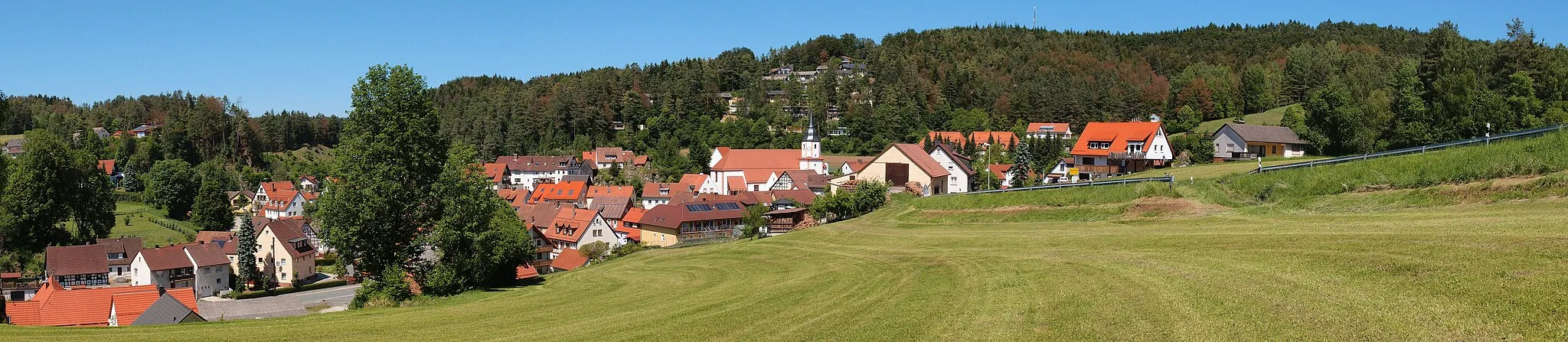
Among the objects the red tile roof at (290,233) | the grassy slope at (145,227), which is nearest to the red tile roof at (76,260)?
the grassy slope at (145,227)

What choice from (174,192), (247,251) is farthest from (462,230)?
(174,192)

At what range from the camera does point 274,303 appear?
144 ft

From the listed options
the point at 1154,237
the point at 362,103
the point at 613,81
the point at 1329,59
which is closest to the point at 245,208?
the point at 613,81

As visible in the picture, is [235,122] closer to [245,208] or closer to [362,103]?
[245,208]

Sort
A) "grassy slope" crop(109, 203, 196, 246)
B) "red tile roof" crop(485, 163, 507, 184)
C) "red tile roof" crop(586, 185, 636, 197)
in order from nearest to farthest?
"grassy slope" crop(109, 203, 196, 246), "red tile roof" crop(586, 185, 636, 197), "red tile roof" crop(485, 163, 507, 184)

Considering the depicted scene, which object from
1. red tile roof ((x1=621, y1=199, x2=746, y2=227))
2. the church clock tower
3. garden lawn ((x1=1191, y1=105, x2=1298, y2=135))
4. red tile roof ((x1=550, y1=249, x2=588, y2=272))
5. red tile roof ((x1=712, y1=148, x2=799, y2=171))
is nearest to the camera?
red tile roof ((x1=550, y1=249, x2=588, y2=272))

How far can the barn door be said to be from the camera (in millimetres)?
48906

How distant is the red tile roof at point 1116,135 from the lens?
168 feet

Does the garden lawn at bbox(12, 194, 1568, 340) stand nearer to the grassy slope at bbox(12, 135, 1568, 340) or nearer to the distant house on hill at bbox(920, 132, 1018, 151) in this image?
the grassy slope at bbox(12, 135, 1568, 340)

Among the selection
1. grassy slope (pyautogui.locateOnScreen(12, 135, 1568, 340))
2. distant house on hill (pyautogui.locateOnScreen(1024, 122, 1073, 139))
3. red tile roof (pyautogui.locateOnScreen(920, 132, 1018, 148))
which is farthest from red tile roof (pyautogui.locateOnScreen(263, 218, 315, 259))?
distant house on hill (pyautogui.locateOnScreen(1024, 122, 1073, 139))

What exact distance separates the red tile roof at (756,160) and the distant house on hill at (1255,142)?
1625 inches

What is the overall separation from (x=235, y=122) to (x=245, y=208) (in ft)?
96.3

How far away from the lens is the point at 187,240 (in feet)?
214

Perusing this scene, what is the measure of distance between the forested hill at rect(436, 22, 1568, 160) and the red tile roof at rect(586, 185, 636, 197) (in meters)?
14.2
